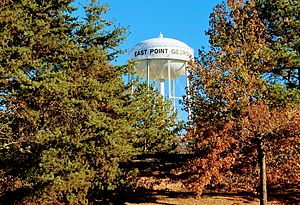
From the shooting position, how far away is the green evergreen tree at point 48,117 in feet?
37.7

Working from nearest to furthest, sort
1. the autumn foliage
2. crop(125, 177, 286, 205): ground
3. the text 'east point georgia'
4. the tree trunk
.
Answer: the autumn foliage
the tree trunk
crop(125, 177, 286, 205): ground
the text 'east point georgia'

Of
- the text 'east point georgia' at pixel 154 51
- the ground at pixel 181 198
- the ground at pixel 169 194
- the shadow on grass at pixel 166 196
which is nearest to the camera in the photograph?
the ground at pixel 181 198

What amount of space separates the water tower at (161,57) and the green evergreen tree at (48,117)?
38.7 feet

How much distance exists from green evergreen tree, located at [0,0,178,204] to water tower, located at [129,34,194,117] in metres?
11.8

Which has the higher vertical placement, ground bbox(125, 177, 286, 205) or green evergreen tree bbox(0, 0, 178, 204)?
green evergreen tree bbox(0, 0, 178, 204)

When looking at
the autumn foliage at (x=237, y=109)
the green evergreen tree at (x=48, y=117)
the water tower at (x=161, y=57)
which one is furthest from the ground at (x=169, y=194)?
the water tower at (x=161, y=57)

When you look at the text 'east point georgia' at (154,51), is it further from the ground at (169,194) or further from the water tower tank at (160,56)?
the ground at (169,194)

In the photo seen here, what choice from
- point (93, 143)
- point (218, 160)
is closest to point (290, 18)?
point (218, 160)

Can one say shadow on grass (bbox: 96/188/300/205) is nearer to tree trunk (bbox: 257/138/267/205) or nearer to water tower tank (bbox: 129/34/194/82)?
tree trunk (bbox: 257/138/267/205)

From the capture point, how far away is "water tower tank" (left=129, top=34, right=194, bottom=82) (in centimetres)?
2609

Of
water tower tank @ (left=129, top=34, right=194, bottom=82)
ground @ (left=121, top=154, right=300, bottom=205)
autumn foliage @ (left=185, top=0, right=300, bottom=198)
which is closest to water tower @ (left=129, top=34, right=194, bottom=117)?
water tower tank @ (left=129, top=34, right=194, bottom=82)

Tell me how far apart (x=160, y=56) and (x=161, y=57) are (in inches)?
4.1

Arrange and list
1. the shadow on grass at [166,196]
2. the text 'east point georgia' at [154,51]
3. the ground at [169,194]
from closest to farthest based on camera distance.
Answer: the ground at [169,194], the shadow on grass at [166,196], the text 'east point georgia' at [154,51]

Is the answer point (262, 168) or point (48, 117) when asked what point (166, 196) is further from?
point (48, 117)
